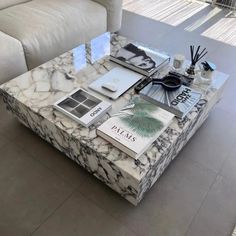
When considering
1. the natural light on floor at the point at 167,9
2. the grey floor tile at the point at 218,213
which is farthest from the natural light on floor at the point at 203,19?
the grey floor tile at the point at 218,213

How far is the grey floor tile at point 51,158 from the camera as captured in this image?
144cm

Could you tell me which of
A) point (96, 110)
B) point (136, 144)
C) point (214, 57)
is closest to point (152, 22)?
point (214, 57)

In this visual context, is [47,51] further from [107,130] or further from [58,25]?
[107,130]

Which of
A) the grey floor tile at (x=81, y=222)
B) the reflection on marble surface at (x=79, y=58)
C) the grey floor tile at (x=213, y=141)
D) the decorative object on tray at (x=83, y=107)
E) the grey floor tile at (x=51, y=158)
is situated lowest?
the grey floor tile at (x=81, y=222)

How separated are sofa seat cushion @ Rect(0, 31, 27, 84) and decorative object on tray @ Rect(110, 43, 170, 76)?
25.0 inches

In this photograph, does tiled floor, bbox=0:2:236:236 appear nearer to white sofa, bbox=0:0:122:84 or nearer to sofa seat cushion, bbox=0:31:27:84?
sofa seat cushion, bbox=0:31:27:84

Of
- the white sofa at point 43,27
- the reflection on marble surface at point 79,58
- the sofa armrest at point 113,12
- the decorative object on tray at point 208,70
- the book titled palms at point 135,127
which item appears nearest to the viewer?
the book titled palms at point 135,127

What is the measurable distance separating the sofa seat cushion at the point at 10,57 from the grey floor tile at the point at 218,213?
1431 millimetres

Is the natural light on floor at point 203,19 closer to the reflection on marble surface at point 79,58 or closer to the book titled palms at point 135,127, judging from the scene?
the reflection on marble surface at point 79,58

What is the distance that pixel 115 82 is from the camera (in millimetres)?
1490

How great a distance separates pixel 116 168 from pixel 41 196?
46 cm

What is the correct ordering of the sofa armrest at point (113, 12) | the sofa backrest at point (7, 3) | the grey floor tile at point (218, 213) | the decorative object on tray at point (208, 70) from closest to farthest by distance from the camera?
the grey floor tile at point (218, 213) → the decorative object on tray at point (208, 70) → the sofa backrest at point (7, 3) → the sofa armrest at point (113, 12)

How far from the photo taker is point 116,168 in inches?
45.1

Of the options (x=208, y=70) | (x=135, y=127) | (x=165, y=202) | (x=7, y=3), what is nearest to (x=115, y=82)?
(x=135, y=127)
